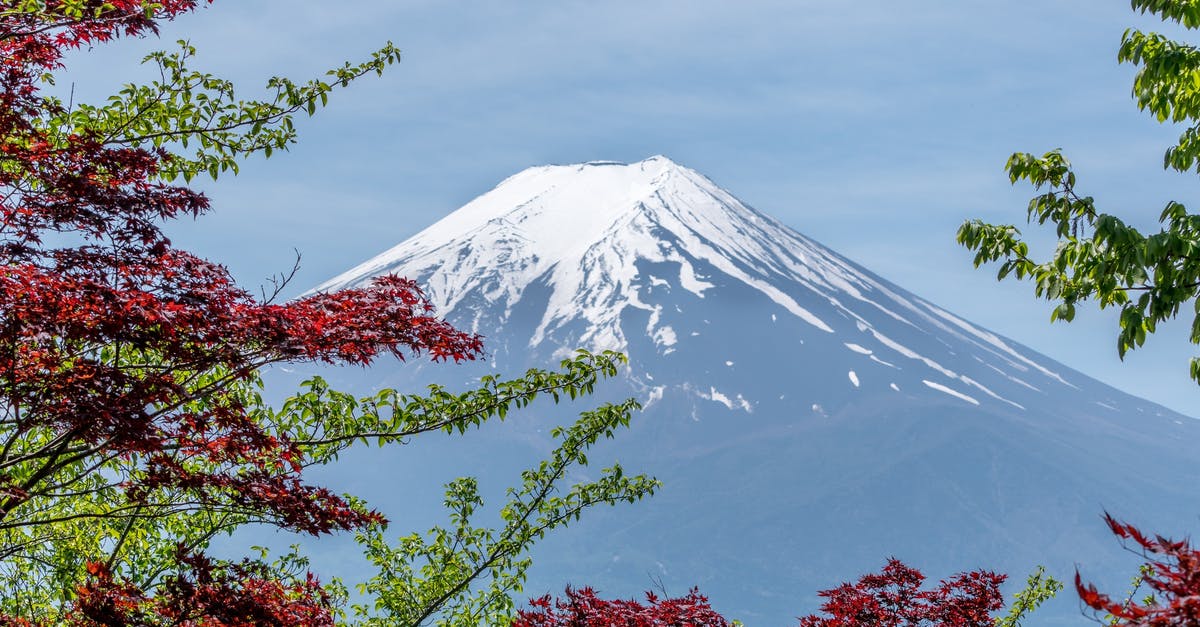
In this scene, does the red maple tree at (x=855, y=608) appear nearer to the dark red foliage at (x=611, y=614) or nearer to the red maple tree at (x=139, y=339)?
the dark red foliage at (x=611, y=614)

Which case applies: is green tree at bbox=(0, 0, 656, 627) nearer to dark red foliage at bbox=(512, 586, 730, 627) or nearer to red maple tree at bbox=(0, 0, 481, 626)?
red maple tree at bbox=(0, 0, 481, 626)

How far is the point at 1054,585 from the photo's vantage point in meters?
13.3

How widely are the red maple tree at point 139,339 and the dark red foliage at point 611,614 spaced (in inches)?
78.4

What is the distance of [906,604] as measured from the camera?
1022 cm

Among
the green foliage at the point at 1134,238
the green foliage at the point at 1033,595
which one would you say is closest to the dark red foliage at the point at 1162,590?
the green foliage at the point at 1134,238

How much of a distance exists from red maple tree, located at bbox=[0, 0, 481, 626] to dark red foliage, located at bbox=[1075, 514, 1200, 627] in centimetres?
413

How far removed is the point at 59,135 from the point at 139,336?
9.31ft

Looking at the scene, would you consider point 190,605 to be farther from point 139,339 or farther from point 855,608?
point 855,608

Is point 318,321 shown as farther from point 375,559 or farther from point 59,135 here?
point 375,559

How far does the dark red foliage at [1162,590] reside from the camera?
3635 mm

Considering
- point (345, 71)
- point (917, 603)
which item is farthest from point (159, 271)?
point (917, 603)

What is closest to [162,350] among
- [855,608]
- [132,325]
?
[132,325]

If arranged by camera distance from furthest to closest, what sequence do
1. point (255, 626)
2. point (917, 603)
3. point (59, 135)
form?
point (917, 603) < point (59, 135) < point (255, 626)

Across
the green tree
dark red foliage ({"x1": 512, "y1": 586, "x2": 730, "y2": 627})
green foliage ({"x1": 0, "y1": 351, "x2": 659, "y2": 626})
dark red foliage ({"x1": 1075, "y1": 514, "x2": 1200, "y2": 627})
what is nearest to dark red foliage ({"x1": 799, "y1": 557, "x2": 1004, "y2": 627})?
dark red foliage ({"x1": 512, "y1": 586, "x2": 730, "y2": 627})
